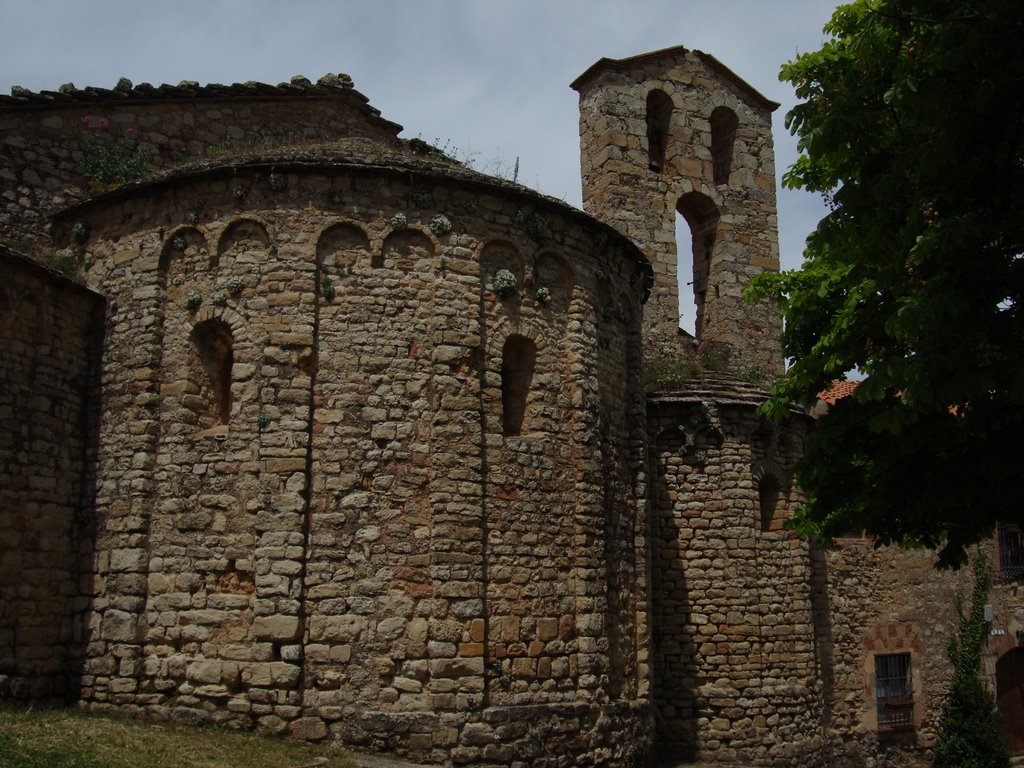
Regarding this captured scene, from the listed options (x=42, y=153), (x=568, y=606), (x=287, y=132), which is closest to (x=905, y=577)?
(x=568, y=606)

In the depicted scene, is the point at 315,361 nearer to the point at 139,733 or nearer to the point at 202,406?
the point at 202,406

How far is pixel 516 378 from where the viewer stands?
1128cm

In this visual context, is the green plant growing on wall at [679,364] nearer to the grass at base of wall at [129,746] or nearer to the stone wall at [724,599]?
the stone wall at [724,599]

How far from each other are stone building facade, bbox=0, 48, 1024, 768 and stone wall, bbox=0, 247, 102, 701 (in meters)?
0.03

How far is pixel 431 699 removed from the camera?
9.66m

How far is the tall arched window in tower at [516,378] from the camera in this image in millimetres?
11133

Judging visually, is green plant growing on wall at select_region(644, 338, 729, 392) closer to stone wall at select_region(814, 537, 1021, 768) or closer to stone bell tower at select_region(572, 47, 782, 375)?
stone bell tower at select_region(572, 47, 782, 375)

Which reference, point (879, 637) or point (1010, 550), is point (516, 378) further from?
point (1010, 550)

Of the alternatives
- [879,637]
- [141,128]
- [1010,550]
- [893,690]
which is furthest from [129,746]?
[1010,550]

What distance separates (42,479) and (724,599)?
8.57 meters

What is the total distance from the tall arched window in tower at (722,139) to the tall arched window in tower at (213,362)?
1054 cm

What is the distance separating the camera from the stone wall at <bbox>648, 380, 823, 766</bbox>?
13.6 metres

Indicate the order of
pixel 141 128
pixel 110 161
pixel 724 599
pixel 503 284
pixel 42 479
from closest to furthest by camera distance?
pixel 42 479 < pixel 503 284 < pixel 110 161 < pixel 141 128 < pixel 724 599

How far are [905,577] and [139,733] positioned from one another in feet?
46.5
